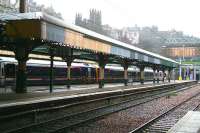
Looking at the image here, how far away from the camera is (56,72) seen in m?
43.1

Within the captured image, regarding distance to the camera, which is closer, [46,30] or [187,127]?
[187,127]

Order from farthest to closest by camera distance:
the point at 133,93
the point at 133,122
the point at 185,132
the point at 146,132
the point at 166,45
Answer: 1. the point at 166,45
2. the point at 133,93
3. the point at 133,122
4. the point at 146,132
5. the point at 185,132

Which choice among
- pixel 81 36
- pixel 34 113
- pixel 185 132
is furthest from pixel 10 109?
pixel 81 36

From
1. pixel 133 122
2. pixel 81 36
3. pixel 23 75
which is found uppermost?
pixel 81 36

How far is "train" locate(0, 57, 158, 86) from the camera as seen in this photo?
3512cm

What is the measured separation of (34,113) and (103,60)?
2211 cm

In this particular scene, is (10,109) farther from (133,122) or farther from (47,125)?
(133,122)

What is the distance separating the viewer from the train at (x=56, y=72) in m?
35.1

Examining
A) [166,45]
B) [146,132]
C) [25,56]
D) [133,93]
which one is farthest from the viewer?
[166,45]

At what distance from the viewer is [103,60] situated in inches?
1428

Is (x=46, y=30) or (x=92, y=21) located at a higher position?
(x=92, y=21)

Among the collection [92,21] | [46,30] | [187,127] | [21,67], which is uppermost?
[92,21]

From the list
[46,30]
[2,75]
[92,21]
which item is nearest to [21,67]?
[46,30]

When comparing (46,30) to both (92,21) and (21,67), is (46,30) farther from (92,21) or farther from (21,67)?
(92,21)
